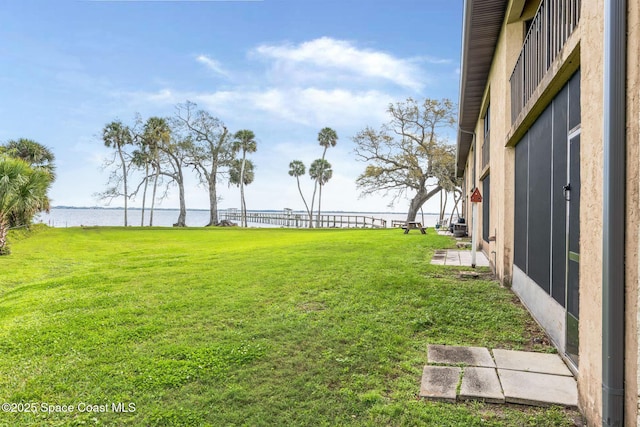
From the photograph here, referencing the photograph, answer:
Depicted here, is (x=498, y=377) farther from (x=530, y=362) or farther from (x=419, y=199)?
(x=419, y=199)

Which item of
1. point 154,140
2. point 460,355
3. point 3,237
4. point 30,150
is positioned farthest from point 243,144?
point 460,355

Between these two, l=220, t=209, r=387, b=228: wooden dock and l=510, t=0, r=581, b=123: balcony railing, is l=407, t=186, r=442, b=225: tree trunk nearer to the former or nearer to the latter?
l=220, t=209, r=387, b=228: wooden dock

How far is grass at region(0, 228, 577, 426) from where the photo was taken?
2432 millimetres

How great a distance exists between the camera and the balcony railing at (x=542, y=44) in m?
3.18

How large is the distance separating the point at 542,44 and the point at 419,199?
24050mm

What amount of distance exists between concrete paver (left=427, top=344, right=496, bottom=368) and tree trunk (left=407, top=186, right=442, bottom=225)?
24.9 m

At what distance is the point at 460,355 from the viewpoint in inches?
131

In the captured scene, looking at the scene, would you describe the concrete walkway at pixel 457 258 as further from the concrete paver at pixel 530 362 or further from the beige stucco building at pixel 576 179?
the concrete paver at pixel 530 362

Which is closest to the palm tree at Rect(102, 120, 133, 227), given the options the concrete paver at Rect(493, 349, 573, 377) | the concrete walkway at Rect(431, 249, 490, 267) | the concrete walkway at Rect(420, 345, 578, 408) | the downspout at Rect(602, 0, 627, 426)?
the concrete walkway at Rect(431, 249, 490, 267)

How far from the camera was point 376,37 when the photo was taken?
1975cm

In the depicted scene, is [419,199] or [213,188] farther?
A: [213,188]

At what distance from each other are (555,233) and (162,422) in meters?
3.79

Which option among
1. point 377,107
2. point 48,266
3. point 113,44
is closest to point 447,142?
point 377,107

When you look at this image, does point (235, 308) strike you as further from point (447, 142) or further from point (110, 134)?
point (110, 134)
